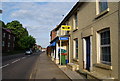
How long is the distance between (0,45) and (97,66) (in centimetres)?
4355

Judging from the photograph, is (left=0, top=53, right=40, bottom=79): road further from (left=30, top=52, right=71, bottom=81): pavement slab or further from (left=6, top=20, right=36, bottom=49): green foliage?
(left=6, top=20, right=36, bottom=49): green foliage

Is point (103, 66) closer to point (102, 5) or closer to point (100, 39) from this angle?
point (100, 39)

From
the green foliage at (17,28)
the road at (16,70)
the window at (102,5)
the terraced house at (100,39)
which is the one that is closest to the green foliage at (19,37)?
the green foliage at (17,28)

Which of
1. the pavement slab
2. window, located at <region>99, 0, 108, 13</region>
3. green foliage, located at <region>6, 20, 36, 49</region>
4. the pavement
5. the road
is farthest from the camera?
green foliage, located at <region>6, 20, 36, 49</region>

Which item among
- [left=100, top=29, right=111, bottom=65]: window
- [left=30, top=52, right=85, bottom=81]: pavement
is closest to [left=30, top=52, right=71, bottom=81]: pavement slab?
[left=30, top=52, right=85, bottom=81]: pavement

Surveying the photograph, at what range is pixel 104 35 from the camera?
734cm

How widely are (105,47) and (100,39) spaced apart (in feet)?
2.10

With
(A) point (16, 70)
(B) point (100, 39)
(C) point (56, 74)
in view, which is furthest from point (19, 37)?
(B) point (100, 39)

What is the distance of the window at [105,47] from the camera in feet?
22.8

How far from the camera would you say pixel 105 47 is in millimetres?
7246

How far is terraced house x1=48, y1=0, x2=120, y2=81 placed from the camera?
6.08 meters

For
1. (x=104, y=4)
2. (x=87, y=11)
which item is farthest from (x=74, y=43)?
(x=104, y=4)

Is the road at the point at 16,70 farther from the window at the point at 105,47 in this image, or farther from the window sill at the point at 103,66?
the window at the point at 105,47

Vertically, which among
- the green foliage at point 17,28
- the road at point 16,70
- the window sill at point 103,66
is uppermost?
the green foliage at point 17,28
